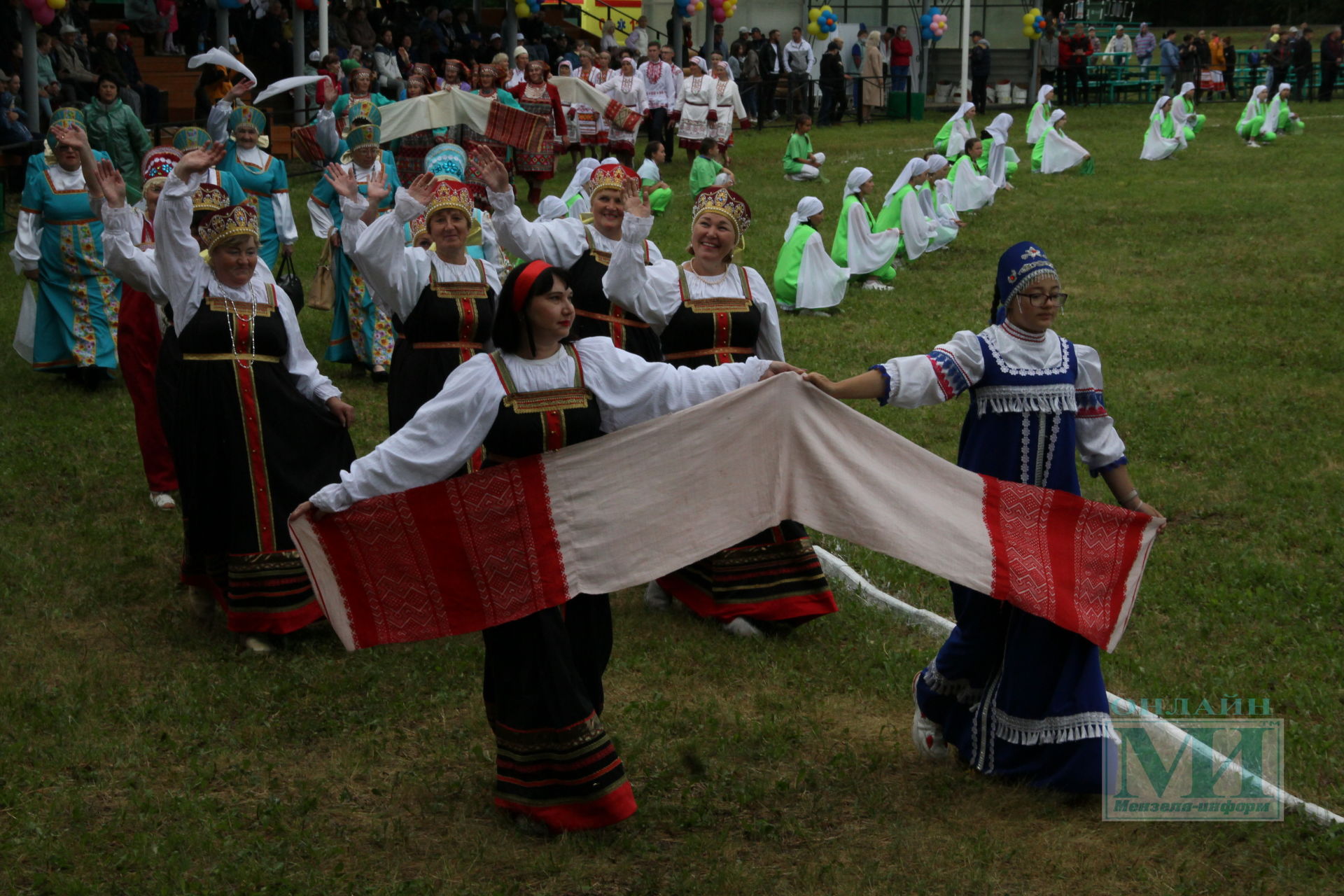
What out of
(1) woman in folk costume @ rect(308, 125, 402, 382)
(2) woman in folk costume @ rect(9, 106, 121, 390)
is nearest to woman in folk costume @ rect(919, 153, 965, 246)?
(1) woman in folk costume @ rect(308, 125, 402, 382)

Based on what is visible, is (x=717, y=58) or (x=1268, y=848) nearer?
(x=1268, y=848)

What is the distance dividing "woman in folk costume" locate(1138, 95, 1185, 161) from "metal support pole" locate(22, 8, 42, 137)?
1639 centimetres

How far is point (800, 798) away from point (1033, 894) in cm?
88

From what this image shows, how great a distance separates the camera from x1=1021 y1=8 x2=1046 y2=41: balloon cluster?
31328mm

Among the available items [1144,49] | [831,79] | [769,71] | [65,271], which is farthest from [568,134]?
[1144,49]

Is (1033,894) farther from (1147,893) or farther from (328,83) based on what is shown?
(328,83)

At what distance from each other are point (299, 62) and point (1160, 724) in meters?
17.6

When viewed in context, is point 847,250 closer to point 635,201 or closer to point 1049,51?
point 635,201

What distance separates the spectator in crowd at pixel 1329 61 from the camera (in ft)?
106

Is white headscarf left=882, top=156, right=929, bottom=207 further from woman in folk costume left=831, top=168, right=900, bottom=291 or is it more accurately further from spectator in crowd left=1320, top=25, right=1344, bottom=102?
spectator in crowd left=1320, top=25, right=1344, bottom=102

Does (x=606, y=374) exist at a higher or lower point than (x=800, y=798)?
higher

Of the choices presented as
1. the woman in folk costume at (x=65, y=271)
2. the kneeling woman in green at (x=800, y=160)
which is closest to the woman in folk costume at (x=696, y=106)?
the kneeling woman in green at (x=800, y=160)

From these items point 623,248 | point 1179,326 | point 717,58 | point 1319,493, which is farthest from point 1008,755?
point 717,58

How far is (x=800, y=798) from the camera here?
4703 mm
